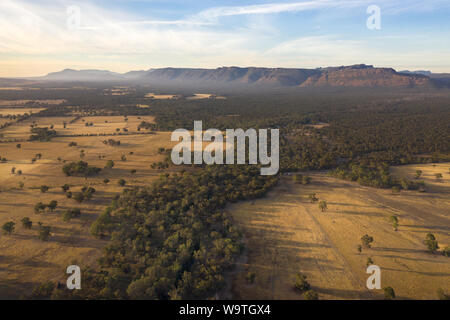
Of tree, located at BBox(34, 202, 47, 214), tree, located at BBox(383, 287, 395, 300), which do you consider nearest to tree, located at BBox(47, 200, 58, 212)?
tree, located at BBox(34, 202, 47, 214)

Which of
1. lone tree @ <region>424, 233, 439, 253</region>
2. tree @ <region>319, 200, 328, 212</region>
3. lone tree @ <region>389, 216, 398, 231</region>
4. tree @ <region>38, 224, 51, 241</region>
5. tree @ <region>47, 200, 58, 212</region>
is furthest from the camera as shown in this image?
tree @ <region>319, 200, 328, 212</region>

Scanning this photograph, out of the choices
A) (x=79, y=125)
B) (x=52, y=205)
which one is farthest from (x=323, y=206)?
(x=79, y=125)

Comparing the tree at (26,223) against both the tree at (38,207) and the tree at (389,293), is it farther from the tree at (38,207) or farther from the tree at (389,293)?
the tree at (389,293)

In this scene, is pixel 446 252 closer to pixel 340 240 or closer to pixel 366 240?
pixel 366 240

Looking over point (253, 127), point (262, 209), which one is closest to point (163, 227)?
point (262, 209)

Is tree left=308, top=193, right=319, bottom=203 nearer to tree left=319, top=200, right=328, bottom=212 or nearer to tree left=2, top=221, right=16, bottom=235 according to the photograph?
tree left=319, top=200, right=328, bottom=212
